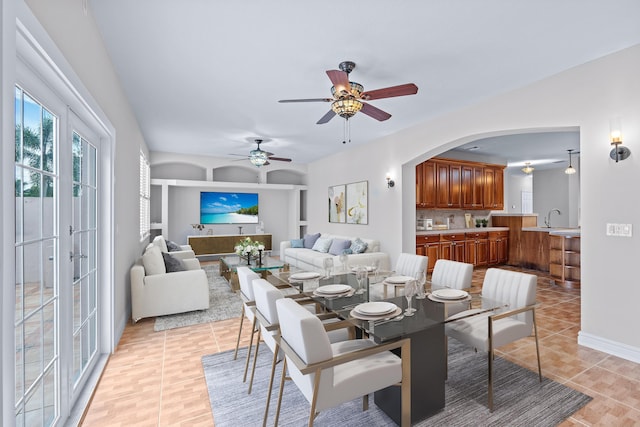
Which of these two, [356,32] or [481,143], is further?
[481,143]

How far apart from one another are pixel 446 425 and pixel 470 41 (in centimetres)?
290

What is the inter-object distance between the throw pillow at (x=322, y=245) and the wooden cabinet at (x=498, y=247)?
365 cm

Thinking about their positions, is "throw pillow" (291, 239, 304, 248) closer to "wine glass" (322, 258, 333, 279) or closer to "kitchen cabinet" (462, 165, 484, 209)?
"kitchen cabinet" (462, 165, 484, 209)

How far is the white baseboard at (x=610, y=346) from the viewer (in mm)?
2682

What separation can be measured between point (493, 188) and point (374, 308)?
6.69 metres

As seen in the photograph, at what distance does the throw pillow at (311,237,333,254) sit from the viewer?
6.47m

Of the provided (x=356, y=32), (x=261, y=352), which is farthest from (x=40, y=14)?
(x=261, y=352)

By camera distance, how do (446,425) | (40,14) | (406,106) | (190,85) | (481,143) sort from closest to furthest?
(40,14), (446,425), (190,85), (406,106), (481,143)

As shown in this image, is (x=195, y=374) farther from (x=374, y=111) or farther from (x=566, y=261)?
(x=566, y=261)

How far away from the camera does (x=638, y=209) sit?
269cm

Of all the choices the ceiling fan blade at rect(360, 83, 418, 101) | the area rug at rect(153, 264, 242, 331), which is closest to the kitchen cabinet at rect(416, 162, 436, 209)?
the ceiling fan blade at rect(360, 83, 418, 101)

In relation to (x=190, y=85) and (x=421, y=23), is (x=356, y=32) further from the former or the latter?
(x=190, y=85)

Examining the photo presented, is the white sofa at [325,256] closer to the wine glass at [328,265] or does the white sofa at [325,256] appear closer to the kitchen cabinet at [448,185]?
the wine glass at [328,265]

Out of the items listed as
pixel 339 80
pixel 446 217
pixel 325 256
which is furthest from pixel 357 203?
pixel 339 80
